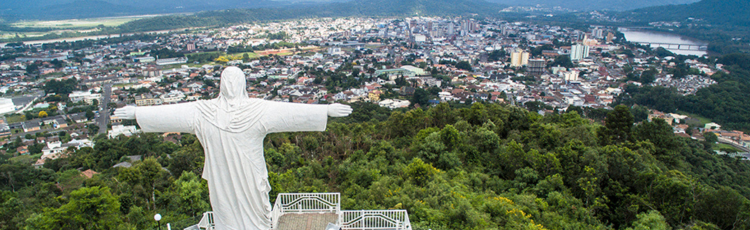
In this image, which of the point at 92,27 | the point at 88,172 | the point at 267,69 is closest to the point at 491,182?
the point at 88,172

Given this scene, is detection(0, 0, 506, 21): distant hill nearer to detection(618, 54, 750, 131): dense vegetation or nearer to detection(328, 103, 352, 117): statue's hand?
detection(618, 54, 750, 131): dense vegetation

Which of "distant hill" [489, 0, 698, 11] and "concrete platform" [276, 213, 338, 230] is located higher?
"distant hill" [489, 0, 698, 11]

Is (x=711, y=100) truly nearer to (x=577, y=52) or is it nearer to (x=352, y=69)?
(x=577, y=52)

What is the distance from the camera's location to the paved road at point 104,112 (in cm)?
2798

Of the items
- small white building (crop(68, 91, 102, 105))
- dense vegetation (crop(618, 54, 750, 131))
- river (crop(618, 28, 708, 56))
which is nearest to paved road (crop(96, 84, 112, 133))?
small white building (crop(68, 91, 102, 105))

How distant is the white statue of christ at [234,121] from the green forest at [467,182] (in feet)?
10.6

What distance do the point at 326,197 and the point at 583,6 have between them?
167 m

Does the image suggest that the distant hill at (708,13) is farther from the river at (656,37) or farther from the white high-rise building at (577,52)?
the white high-rise building at (577,52)

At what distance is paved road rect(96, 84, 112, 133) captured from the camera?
27984 mm

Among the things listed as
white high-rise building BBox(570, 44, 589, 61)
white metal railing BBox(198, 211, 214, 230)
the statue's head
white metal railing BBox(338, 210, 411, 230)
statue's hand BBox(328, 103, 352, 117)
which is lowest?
white metal railing BBox(338, 210, 411, 230)

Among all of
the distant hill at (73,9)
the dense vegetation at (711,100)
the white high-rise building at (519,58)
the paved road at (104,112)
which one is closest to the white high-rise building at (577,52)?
the white high-rise building at (519,58)

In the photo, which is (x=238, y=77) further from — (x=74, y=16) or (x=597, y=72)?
(x=74, y=16)

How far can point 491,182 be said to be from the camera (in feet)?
31.4

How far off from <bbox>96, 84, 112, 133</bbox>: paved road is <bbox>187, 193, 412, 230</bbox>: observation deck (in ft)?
85.9
